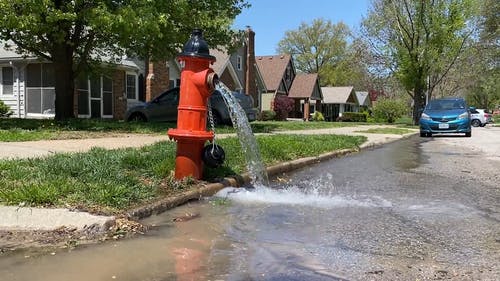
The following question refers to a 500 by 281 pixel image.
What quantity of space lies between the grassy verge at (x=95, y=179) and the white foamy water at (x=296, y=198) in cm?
51

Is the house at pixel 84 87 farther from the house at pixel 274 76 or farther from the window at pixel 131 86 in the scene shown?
the house at pixel 274 76

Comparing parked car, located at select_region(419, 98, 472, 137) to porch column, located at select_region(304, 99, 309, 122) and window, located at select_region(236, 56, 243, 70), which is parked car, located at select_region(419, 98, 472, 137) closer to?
window, located at select_region(236, 56, 243, 70)

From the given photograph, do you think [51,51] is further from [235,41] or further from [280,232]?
[280,232]

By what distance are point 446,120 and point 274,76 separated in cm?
3543

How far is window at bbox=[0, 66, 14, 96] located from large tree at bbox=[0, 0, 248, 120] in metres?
6.62

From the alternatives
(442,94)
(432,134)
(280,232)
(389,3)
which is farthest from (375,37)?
(442,94)

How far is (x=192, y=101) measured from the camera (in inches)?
250

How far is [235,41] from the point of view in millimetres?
20078

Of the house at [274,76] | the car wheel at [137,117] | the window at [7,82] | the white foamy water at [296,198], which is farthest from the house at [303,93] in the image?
the white foamy water at [296,198]

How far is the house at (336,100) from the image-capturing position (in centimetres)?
7206

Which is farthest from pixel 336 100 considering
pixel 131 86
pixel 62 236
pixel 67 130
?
pixel 62 236

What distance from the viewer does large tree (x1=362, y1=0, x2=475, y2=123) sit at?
3606 cm

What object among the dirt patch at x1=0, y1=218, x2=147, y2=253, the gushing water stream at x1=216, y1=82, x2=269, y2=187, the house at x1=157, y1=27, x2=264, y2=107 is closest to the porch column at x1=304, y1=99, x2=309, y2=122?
the house at x1=157, y1=27, x2=264, y2=107

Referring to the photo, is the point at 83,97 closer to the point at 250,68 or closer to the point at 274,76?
the point at 250,68
